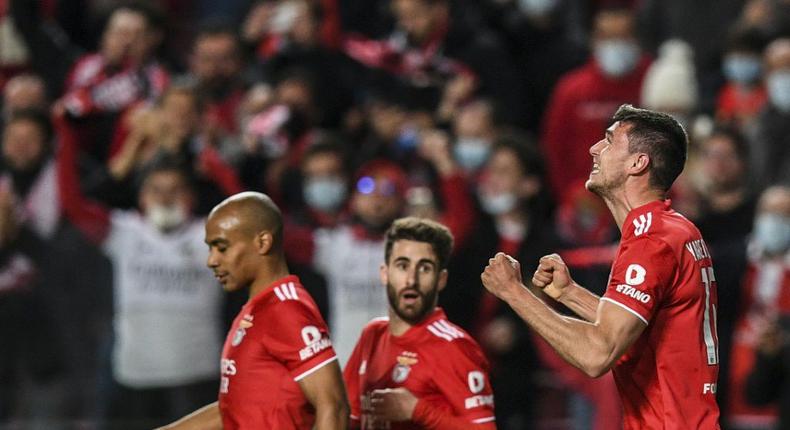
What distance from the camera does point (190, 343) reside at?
9266mm

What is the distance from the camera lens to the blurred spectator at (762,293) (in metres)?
9.09

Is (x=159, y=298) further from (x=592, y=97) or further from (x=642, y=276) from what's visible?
(x=642, y=276)

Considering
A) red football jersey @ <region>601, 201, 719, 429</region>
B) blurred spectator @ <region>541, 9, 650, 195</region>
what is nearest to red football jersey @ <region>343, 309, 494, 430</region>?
red football jersey @ <region>601, 201, 719, 429</region>

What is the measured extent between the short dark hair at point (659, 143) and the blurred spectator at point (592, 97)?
563 centimetres

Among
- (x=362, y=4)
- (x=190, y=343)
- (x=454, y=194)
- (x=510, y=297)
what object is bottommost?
(x=510, y=297)

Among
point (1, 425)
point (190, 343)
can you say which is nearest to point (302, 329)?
point (190, 343)

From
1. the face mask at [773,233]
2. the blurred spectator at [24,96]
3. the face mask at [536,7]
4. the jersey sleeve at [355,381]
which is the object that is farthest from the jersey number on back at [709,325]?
the face mask at [536,7]

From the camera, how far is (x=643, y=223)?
5.13m

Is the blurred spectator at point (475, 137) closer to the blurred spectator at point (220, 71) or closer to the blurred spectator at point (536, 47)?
the blurred spectator at point (536, 47)

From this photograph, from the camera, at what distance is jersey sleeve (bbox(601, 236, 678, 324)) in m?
4.95

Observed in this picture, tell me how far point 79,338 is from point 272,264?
456cm

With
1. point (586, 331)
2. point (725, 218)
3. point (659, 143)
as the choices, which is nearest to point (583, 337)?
point (586, 331)

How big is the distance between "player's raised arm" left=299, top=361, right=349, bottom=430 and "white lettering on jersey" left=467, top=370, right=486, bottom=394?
615mm

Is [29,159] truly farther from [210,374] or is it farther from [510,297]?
[510,297]
